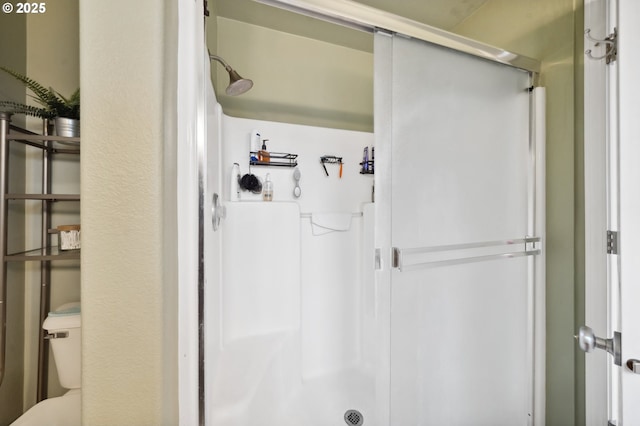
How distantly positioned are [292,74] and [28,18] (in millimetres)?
1336

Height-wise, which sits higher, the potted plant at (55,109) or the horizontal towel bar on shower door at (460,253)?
the potted plant at (55,109)

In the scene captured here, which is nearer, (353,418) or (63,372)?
(63,372)

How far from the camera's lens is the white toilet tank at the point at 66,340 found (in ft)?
3.73

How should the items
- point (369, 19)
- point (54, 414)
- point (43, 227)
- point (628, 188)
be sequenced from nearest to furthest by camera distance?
1. point (628, 188)
2. point (369, 19)
3. point (54, 414)
4. point (43, 227)

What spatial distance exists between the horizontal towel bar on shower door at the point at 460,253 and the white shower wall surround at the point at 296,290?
730 mm

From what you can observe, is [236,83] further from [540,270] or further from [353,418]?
[353,418]

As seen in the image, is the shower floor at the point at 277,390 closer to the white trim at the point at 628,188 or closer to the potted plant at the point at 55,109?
the white trim at the point at 628,188

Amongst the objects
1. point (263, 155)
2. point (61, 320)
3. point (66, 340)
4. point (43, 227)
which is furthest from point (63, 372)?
point (263, 155)

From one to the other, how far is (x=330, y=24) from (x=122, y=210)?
5.43 feet

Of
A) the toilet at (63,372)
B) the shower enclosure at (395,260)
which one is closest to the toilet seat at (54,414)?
the toilet at (63,372)

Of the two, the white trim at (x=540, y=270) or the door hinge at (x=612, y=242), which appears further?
the white trim at (x=540, y=270)

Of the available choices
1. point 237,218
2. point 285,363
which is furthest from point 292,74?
point 285,363

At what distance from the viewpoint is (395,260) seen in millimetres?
979

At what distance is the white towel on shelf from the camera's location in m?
1.78
